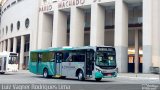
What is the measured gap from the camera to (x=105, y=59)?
87.1ft

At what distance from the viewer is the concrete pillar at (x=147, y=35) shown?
1768 inches

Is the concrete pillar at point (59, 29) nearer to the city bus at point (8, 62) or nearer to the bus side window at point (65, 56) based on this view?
the city bus at point (8, 62)

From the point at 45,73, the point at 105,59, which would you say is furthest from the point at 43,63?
the point at 105,59

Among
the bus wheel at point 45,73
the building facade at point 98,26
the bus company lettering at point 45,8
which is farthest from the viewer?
the bus company lettering at point 45,8

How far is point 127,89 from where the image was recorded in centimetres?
1820

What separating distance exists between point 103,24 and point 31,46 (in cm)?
1819

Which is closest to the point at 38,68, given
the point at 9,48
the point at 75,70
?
the point at 75,70

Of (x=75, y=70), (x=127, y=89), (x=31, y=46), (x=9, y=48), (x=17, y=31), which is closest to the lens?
(x=127, y=89)

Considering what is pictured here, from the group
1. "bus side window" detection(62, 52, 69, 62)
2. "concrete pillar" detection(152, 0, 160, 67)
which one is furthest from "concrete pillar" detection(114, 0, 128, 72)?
"bus side window" detection(62, 52, 69, 62)

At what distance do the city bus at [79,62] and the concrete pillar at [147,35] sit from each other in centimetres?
1786

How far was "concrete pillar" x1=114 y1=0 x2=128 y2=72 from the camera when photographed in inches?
1887

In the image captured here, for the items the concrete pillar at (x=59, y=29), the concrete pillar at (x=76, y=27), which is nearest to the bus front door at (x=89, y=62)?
the concrete pillar at (x=76, y=27)

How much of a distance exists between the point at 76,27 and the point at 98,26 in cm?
499

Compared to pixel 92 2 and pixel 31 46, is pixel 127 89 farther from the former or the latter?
pixel 31 46
